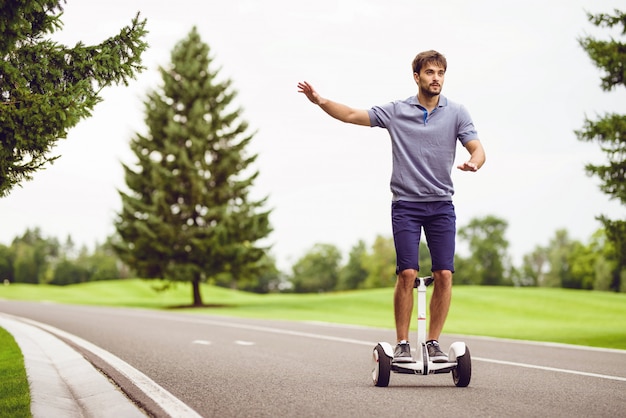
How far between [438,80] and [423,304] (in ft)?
5.69

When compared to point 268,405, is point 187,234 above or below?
above

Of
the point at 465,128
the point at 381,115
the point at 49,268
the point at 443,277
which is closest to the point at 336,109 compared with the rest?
the point at 381,115

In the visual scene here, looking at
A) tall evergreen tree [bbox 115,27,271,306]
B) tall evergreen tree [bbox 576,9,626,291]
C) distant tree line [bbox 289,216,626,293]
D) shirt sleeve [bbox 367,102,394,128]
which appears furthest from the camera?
distant tree line [bbox 289,216,626,293]

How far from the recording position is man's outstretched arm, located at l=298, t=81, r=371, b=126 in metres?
5.32

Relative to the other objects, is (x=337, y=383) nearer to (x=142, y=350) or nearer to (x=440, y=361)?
(x=440, y=361)

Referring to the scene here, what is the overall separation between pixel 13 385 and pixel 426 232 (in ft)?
11.5

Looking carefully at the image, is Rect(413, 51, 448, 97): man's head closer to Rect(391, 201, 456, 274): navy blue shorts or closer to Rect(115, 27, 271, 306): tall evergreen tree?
Rect(391, 201, 456, 274): navy blue shorts

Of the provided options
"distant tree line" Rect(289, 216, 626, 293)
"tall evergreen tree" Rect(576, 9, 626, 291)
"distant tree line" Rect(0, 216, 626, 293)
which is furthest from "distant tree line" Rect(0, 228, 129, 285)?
"tall evergreen tree" Rect(576, 9, 626, 291)

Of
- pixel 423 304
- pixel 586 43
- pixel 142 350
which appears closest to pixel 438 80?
pixel 423 304

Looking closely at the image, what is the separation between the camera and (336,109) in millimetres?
5406

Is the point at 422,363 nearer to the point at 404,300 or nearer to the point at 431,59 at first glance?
the point at 404,300

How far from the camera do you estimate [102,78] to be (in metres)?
6.77

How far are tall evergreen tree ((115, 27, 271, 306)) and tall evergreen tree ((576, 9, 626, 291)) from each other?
19.6 m

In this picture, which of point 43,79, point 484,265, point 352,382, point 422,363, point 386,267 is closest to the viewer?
point 422,363
